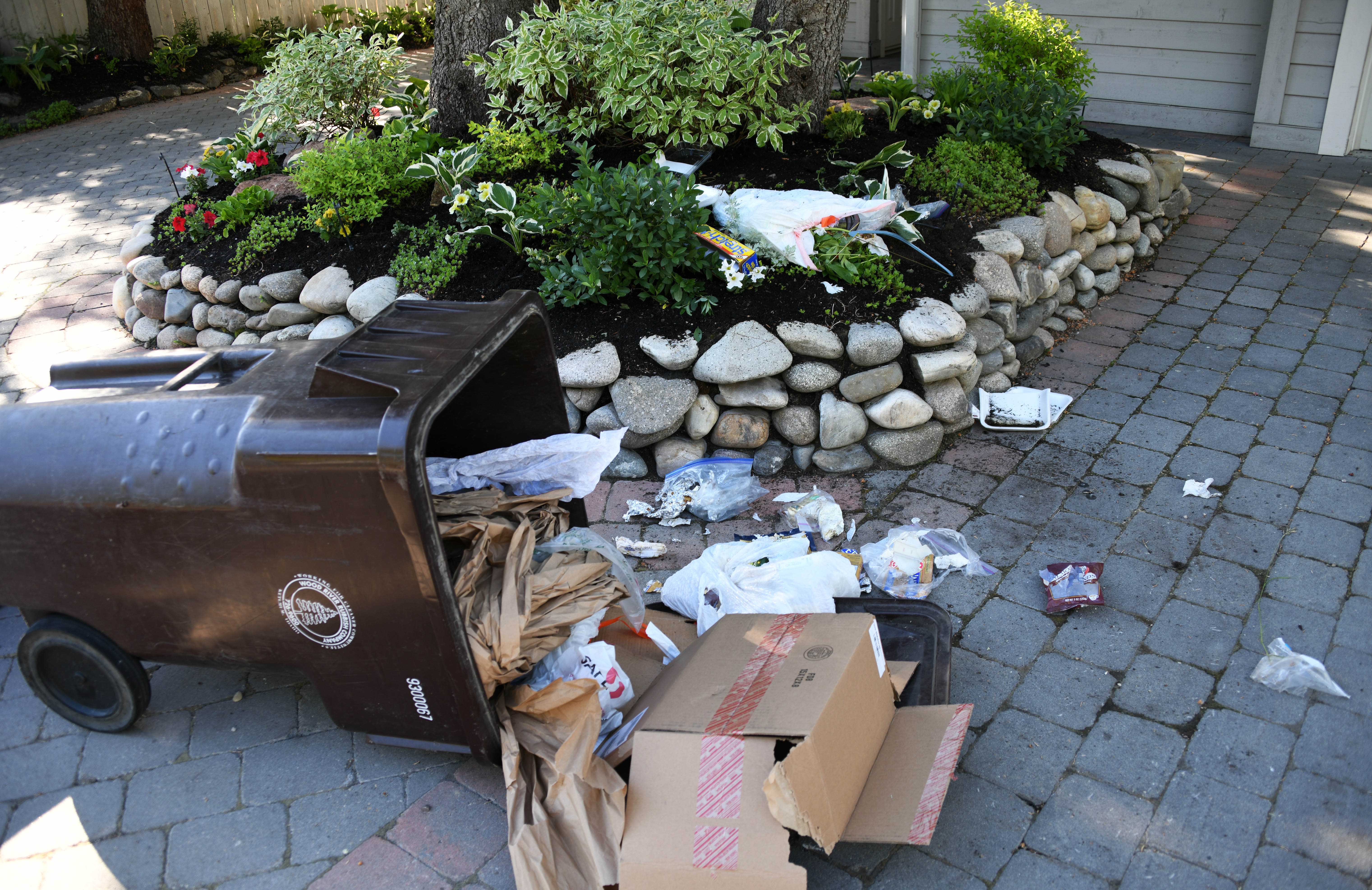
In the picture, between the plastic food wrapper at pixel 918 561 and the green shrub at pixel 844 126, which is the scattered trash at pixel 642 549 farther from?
the green shrub at pixel 844 126

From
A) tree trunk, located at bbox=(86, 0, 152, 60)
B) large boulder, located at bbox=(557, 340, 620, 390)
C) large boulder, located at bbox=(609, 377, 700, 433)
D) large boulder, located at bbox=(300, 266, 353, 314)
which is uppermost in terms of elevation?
tree trunk, located at bbox=(86, 0, 152, 60)

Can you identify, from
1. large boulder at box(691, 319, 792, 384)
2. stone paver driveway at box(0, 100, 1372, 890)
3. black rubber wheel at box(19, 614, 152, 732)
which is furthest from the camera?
large boulder at box(691, 319, 792, 384)

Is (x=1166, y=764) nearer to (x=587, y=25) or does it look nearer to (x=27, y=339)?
(x=587, y=25)

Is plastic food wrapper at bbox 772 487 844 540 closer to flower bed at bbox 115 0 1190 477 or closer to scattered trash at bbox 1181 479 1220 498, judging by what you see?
flower bed at bbox 115 0 1190 477

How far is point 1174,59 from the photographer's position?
7723 millimetres

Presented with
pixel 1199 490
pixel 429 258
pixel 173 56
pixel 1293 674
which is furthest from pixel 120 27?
pixel 1293 674

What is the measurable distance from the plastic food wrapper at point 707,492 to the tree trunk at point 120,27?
11.7 m

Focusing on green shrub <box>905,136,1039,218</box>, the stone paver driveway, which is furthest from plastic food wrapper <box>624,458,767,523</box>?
green shrub <box>905,136,1039,218</box>

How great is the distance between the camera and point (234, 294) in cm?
530

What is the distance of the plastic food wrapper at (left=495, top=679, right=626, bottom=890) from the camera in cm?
231

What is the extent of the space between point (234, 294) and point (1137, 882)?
5.05 metres

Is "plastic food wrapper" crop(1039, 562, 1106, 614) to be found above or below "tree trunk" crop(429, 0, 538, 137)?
below

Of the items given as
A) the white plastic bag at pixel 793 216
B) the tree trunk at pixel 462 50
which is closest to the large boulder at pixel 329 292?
the tree trunk at pixel 462 50

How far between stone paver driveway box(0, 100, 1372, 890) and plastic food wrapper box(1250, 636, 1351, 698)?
40 mm
